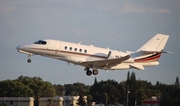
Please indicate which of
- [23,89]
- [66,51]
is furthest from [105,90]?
[66,51]

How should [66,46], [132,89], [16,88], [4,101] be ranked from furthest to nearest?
1. [16,88]
2. [4,101]
3. [132,89]
4. [66,46]

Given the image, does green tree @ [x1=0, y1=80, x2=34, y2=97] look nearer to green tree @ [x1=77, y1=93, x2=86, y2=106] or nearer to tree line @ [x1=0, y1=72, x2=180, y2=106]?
tree line @ [x1=0, y1=72, x2=180, y2=106]

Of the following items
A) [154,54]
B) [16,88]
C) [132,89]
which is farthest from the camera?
[16,88]

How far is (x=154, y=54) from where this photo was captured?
6391cm

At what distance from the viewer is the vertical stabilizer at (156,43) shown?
65438 millimetres

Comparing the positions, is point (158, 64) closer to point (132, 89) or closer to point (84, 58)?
point (84, 58)

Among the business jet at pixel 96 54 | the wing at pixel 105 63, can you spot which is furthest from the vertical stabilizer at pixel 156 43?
the wing at pixel 105 63

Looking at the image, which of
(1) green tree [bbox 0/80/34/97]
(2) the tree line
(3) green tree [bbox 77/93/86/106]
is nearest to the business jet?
(2) the tree line

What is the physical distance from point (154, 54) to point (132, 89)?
2775cm

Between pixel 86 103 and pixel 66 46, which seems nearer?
pixel 66 46

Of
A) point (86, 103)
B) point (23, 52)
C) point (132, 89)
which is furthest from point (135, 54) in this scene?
point (86, 103)

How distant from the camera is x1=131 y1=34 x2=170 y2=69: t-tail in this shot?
2505 inches

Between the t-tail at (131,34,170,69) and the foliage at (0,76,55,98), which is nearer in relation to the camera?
the t-tail at (131,34,170,69)

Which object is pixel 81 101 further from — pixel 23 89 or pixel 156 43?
pixel 156 43
